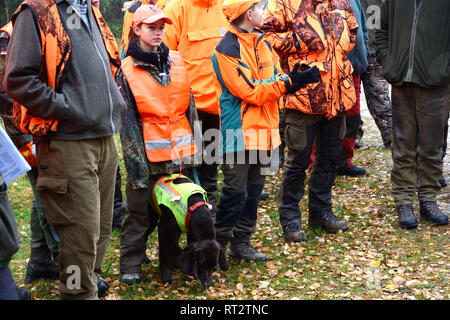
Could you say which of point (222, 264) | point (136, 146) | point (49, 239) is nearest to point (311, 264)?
point (222, 264)

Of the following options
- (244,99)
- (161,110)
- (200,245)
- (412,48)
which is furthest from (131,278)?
(412,48)

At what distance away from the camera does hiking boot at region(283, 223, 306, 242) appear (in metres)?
6.21

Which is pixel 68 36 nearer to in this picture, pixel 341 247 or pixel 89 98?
pixel 89 98

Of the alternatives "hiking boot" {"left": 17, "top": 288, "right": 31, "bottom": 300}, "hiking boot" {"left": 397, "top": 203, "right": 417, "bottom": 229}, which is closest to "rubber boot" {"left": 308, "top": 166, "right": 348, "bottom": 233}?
"hiking boot" {"left": 397, "top": 203, "right": 417, "bottom": 229}

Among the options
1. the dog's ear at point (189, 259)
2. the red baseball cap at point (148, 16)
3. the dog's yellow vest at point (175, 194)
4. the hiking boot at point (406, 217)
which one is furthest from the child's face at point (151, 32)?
the hiking boot at point (406, 217)

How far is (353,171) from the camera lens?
849 centimetres

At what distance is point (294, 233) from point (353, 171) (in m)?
2.60

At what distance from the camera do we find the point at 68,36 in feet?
13.1

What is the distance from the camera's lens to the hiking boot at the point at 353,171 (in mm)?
8484

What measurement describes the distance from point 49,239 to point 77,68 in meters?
1.69

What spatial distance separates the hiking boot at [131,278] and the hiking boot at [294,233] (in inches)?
69.9

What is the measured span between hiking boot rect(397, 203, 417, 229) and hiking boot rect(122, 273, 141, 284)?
9.65 feet

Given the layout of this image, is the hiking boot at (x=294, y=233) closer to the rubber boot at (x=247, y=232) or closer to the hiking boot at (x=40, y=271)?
the rubber boot at (x=247, y=232)

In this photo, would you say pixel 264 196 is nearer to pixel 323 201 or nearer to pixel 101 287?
pixel 323 201
